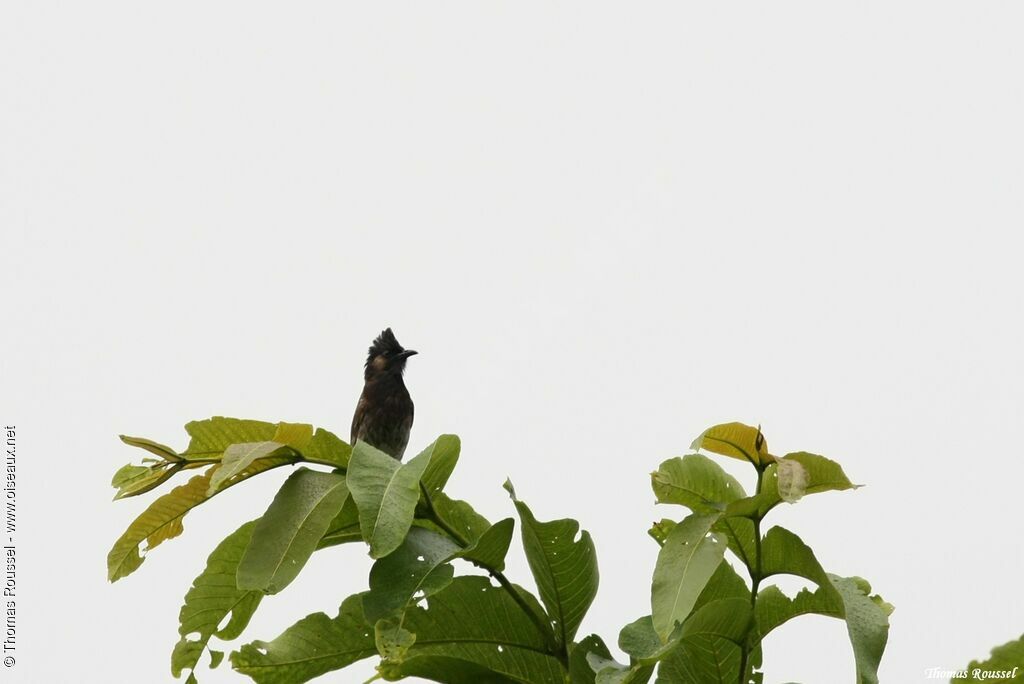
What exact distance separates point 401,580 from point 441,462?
269 millimetres

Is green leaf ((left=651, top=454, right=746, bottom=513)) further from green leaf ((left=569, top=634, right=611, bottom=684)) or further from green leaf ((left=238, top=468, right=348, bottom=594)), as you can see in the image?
green leaf ((left=238, top=468, right=348, bottom=594))

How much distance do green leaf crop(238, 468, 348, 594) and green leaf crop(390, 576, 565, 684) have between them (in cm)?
30

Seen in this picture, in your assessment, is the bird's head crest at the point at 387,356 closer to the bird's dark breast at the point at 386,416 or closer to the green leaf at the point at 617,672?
the bird's dark breast at the point at 386,416

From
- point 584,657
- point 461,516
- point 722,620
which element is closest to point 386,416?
point 461,516

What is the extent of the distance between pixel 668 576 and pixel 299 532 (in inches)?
25.9

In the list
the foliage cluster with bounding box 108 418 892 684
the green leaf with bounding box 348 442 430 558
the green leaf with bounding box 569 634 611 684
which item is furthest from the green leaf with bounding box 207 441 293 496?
the green leaf with bounding box 569 634 611 684

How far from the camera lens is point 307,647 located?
2258mm

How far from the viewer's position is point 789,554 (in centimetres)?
206

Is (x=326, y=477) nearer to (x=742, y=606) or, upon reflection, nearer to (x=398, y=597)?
(x=398, y=597)

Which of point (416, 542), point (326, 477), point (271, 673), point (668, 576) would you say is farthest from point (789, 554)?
point (271, 673)

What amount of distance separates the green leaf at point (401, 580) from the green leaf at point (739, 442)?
1.70 feet

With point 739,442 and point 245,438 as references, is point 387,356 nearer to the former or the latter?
point 245,438

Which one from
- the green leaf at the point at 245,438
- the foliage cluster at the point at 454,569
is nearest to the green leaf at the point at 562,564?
the foliage cluster at the point at 454,569

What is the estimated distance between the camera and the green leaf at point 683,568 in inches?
73.3
